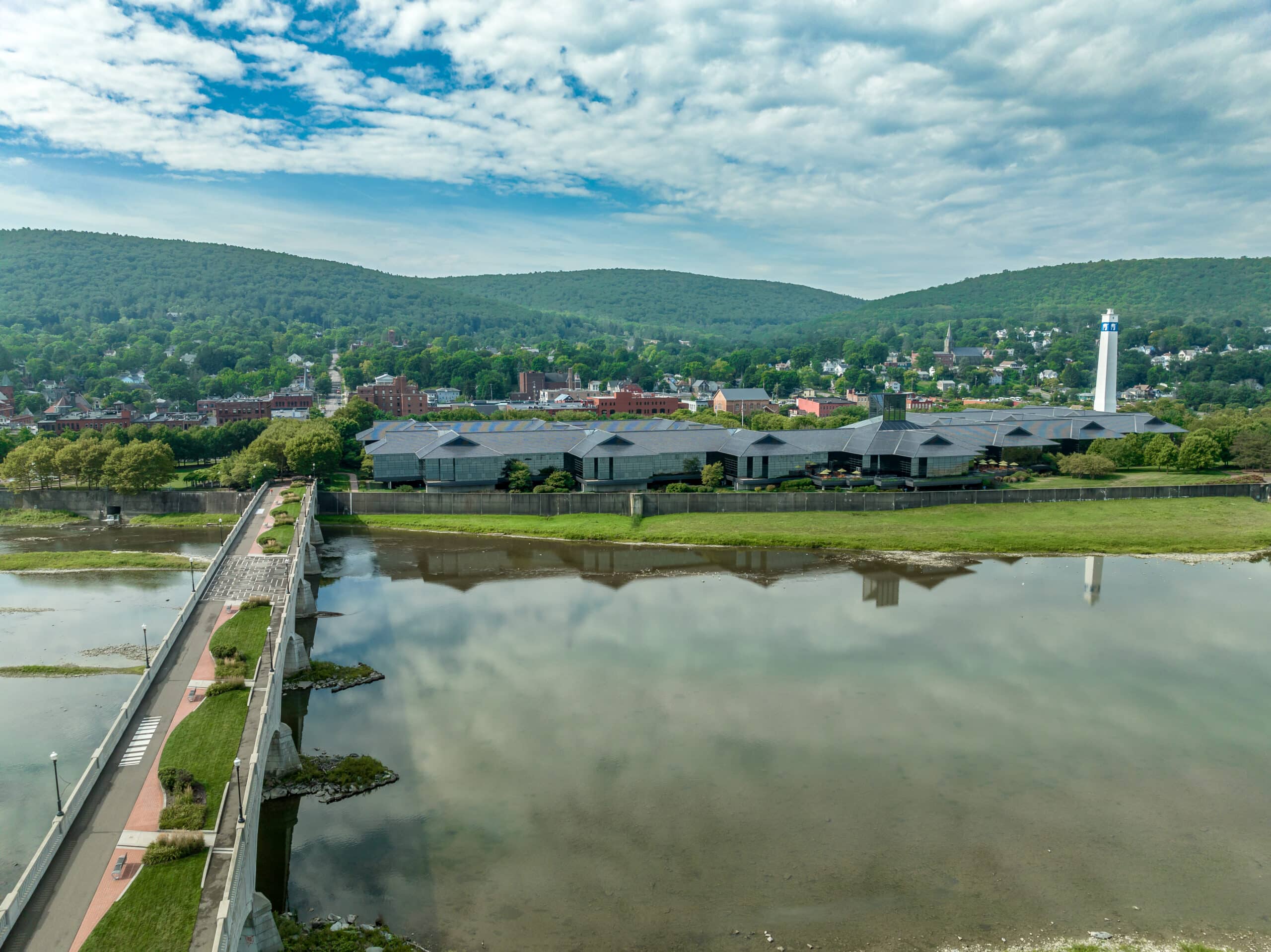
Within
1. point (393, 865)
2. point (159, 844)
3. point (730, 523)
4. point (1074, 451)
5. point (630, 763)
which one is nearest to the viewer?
point (159, 844)

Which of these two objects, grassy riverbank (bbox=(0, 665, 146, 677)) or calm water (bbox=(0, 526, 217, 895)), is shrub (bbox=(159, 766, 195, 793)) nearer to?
calm water (bbox=(0, 526, 217, 895))

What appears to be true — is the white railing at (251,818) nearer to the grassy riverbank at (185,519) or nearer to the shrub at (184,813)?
the shrub at (184,813)

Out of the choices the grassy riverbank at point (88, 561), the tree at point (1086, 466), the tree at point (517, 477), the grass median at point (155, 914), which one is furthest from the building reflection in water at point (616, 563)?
the grass median at point (155, 914)

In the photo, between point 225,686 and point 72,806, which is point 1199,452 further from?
point 72,806

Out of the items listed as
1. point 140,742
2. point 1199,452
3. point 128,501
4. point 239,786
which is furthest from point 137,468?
point 1199,452

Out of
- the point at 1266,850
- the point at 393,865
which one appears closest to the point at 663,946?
the point at 393,865

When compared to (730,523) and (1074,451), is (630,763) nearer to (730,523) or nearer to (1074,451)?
(730,523)
